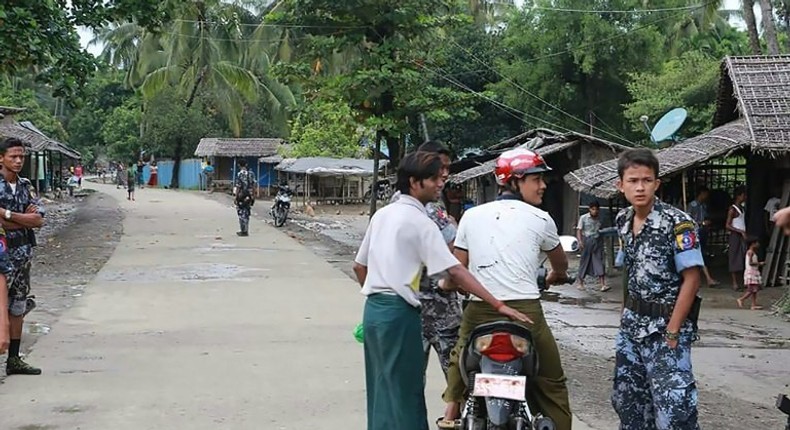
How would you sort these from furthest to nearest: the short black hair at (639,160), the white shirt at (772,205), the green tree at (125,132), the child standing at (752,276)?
the green tree at (125,132), the white shirt at (772,205), the child standing at (752,276), the short black hair at (639,160)

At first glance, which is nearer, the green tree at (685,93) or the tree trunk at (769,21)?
the tree trunk at (769,21)

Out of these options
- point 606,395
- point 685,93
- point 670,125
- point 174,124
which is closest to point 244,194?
point 670,125

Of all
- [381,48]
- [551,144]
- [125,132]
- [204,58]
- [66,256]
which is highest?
[204,58]

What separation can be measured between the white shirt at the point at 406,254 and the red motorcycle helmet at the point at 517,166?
49 cm

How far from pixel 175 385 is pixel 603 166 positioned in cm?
1112

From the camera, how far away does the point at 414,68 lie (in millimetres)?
20781

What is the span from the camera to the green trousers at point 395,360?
461 cm

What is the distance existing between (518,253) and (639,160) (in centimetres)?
74

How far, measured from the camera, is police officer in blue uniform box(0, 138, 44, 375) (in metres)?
6.75

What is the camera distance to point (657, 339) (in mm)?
4457

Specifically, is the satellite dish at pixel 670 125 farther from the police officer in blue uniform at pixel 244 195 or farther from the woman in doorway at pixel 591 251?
the police officer in blue uniform at pixel 244 195

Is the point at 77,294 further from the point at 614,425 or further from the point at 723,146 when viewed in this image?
the point at 723,146

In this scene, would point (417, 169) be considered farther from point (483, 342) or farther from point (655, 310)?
point (655, 310)

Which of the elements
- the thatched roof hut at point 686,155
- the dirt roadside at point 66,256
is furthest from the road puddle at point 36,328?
the thatched roof hut at point 686,155
